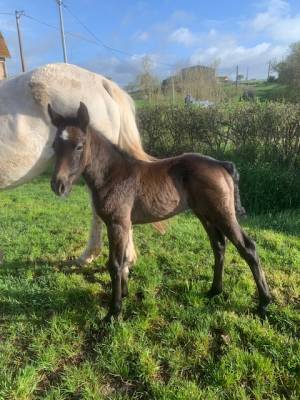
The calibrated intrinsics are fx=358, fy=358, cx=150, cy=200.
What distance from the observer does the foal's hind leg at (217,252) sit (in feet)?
→ 11.2

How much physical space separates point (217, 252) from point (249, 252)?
1.52 feet

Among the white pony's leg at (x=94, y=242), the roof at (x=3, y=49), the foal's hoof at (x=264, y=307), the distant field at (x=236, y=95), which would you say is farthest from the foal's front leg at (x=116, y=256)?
the roof at (x=3, y=49)

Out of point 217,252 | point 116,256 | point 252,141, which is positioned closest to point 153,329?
point 116,256

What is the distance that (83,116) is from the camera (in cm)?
264

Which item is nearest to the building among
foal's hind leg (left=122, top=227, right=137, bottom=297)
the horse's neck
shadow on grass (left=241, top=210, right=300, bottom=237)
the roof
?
the roof

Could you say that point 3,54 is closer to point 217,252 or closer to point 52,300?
point 52,300

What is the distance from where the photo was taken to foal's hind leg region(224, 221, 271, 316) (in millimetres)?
2998

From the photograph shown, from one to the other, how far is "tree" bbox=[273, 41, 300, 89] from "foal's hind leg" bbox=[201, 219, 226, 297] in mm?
23849

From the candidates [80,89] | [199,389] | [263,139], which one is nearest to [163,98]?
[263,139]

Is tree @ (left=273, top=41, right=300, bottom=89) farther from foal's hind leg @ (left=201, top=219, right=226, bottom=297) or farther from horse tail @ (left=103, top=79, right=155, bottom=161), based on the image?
foal's hind leg @ (left=201, top=219, right=226, bottom=297)

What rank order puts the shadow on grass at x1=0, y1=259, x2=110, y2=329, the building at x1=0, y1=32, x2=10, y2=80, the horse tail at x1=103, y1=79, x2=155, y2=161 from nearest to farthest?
1. the shadow on grass at x1=0, y1=259, x2=110, y2=329
2. the horse tail at x1=103, y1=79, x2=155, y2=161
3. the building at x1=0, y1=32, x2=10, y2=80

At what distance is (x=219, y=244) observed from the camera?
11.3 ft

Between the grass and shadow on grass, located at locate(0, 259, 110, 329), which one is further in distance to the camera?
shadow on grass, located at locate(0, 259, 110, 329)

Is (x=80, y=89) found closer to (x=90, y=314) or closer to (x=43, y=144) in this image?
(x=43, y=144)
